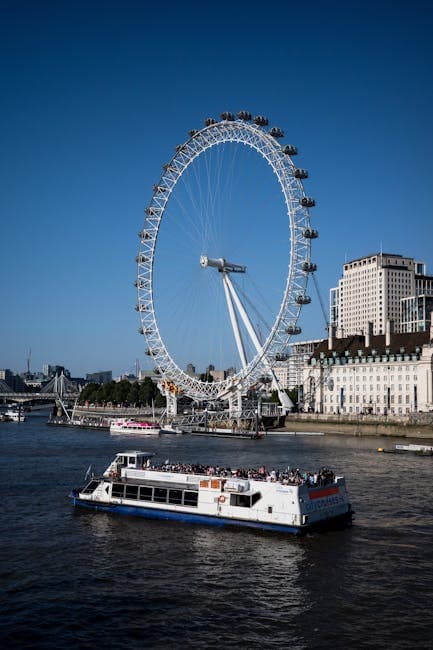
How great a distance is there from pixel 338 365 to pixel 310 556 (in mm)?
82587

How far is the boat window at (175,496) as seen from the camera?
30828mm

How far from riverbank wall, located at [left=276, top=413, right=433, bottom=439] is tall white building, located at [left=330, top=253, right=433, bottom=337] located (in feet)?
242

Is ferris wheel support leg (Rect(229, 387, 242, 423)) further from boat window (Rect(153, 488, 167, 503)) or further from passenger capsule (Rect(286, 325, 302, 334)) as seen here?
boat window (Rect(153, 488, 167, 503))

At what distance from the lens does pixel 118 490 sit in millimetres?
32656

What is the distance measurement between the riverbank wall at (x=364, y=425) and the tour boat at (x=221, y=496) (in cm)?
5045

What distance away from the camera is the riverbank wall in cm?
8012

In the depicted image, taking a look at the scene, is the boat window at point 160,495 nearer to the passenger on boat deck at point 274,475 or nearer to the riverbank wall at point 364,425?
the passenger on boat deck at point 274,475

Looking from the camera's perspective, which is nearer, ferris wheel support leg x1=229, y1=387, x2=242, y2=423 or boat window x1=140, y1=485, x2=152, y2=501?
boat window x1=140, y1=485, x2=152, y2=501

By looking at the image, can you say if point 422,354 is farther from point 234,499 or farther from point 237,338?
point 234,499

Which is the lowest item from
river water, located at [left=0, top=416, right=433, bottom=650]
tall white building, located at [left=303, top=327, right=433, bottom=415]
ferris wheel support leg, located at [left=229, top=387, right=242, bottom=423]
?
river water, located at [left=0, top=416, right=433, bottom=650]

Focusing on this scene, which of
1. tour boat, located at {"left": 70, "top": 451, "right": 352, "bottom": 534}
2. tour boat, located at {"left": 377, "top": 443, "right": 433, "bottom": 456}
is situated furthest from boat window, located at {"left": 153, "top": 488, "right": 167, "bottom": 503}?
tour boat, located at {"left": 377, "top": 443, "right": 433, "bottom": 456}

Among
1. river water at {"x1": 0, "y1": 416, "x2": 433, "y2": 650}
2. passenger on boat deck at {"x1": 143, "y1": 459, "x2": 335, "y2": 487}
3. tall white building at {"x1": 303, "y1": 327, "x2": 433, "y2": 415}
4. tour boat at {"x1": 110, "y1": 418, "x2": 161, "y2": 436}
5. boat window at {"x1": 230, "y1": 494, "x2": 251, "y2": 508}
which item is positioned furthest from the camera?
tall white building at {"x1": 303, "y1": 327, "x2": 433, "y2": 415}

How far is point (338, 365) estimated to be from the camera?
10638 cm

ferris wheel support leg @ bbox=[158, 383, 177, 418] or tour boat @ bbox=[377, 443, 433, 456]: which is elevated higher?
ferris wheel support leg @ bbox=[158, 383, 177, 418]
